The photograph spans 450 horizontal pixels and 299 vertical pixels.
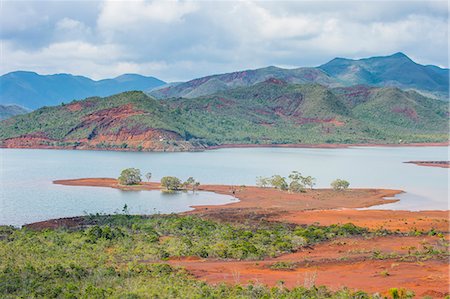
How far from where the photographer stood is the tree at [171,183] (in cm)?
7450


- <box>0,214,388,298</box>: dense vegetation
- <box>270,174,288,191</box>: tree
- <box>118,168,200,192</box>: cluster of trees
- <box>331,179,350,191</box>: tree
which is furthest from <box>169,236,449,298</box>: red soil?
<box>118,168,200,192</box>: cluster of trees

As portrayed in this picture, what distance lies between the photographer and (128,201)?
65375 millimetres

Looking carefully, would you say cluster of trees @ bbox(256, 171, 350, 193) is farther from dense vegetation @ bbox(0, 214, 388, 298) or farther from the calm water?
dense vegetation @ bbox(0, 214, 388, 298)

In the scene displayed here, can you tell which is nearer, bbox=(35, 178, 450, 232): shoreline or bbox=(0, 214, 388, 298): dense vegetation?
bbox=(0, 214, 388, 298): dense vegetation

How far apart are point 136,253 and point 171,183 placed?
39.8m

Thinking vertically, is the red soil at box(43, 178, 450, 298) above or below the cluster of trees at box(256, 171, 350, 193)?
below

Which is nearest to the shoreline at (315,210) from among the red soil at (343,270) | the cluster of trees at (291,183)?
the cluster of trees at (291,183)

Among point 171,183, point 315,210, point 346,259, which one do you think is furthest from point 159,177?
point 346,259

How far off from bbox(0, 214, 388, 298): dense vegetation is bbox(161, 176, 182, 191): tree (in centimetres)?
2218

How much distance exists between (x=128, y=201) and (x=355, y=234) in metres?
30.7

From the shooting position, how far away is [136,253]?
35000mm

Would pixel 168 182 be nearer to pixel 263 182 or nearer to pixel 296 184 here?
pixel 263 182

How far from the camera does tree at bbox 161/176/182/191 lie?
74500mm

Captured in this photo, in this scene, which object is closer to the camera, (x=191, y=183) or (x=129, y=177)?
(x=191, y=183)
